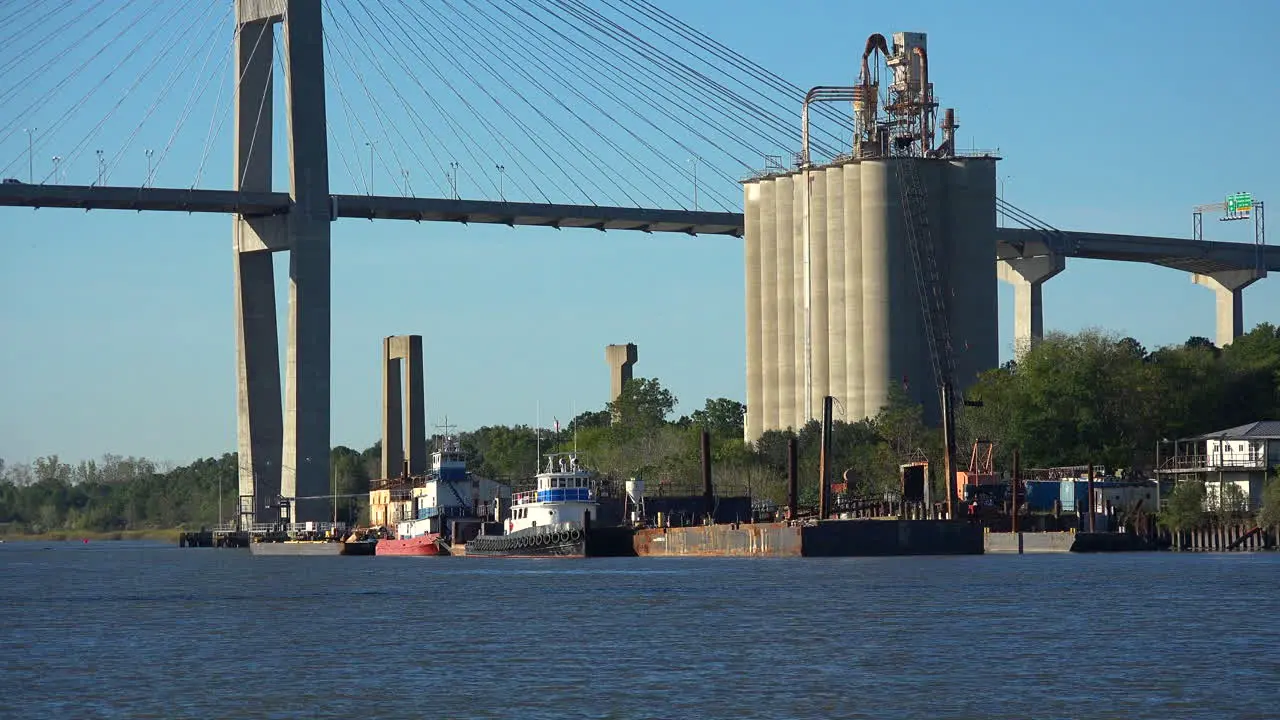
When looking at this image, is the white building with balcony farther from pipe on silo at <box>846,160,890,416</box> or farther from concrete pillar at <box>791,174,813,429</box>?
concrete pillar at <box>791,174,813,429</box>

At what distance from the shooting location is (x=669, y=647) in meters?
48.1

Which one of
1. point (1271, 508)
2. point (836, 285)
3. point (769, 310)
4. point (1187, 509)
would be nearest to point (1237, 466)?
point (1187, 509)

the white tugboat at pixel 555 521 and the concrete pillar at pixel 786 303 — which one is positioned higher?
the concrete pillar at pixel 786 303

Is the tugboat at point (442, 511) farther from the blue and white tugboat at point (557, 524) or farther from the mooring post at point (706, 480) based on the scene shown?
the mooring post at point (706, 480)

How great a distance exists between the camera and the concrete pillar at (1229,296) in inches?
6796

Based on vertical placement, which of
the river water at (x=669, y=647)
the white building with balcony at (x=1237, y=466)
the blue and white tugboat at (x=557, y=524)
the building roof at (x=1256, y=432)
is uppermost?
the building roof at (x=1256, y=432)

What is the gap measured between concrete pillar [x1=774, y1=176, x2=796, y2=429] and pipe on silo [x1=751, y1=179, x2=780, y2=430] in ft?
3.06

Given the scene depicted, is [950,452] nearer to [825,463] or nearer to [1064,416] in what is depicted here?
[825,463]

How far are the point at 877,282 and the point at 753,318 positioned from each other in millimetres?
18710

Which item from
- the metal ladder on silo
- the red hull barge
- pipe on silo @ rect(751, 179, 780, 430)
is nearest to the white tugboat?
the red hull barge

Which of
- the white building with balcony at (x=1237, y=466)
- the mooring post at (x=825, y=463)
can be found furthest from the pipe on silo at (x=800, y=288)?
the mooring post at (x=825, y=463)

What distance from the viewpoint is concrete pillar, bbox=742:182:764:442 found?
159250 millimetres

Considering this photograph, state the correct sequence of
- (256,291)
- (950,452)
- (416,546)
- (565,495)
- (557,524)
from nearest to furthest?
(950,452) → (557,524) → (565,495) → (416,546) → (256,291)

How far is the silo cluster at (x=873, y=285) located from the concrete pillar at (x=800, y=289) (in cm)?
7
